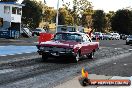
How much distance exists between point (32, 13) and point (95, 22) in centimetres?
3447

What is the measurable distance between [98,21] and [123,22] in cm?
743

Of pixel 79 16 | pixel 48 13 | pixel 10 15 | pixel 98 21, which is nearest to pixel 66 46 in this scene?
pixel 10 15

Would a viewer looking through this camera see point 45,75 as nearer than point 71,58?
Yes

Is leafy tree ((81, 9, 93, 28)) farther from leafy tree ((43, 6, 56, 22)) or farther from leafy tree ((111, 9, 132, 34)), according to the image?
leafy tree ((43, 6, 56, 22))

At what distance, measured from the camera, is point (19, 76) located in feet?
41.8

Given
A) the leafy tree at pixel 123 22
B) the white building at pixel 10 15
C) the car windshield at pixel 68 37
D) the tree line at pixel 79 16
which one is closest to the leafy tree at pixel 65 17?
the tree line at pixel 79 16

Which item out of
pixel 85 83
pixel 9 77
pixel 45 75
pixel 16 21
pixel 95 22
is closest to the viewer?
pixel 85 83

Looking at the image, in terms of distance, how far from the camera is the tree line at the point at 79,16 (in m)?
90.0

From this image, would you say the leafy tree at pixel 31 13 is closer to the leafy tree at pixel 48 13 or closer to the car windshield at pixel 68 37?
the leafy tree at pixel 48 13

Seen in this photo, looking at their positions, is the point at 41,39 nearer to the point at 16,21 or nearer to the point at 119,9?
the point at 16,21

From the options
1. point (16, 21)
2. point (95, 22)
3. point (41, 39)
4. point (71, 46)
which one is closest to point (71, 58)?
point (71, 46)

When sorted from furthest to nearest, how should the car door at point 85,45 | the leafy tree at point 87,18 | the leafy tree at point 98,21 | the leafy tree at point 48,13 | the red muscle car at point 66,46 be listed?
the leafy tree at point 98,21
the leafy tree at point 48,13
the leafy tree at point 87,18
the car door at point 85,45
the red muscle car at point 66,46

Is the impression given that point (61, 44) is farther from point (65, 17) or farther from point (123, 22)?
point (123, 22)

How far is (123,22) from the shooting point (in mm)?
119375
